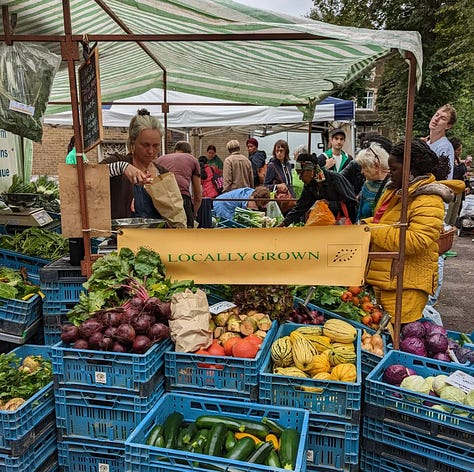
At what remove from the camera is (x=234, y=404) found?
2648 millimetres

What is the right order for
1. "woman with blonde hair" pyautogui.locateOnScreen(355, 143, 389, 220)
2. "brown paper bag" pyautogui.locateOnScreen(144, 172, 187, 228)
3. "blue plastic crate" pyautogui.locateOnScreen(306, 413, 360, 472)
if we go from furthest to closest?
"woman with blonde hair" pyautogui.locateOnScreen(355, 143, 389, 220), "brown paper bag" pyautogui.locateOnScreen(144, 172, 187, 228), "blue plastic crate" pyautogui.locateOnScreen(306, 413, 360, 472)

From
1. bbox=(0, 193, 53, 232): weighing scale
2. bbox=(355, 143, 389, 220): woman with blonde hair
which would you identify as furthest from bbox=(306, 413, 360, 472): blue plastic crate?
bbox=(0, 193, 53, 232): weighing scale

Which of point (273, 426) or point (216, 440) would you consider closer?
point (216, 440)

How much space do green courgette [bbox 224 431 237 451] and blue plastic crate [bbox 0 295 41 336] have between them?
1.80 metres

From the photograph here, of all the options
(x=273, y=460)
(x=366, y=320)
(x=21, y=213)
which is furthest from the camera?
(x=21, y=213)

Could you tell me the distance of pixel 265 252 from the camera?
3.40m

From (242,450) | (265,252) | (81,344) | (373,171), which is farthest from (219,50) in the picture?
(242,450)

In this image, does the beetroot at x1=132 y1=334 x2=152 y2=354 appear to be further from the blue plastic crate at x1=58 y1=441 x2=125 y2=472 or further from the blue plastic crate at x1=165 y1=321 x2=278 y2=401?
the blue plastic crate at x1=58 y1=441 x2=125 y2=472

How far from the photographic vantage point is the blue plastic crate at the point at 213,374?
108 inches

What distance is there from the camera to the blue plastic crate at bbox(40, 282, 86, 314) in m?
3.50

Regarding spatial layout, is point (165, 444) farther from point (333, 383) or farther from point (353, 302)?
point (353, 302)

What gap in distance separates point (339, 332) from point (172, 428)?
1.29m

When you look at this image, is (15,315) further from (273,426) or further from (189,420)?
(273,426)

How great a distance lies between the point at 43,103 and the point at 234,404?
284cm
